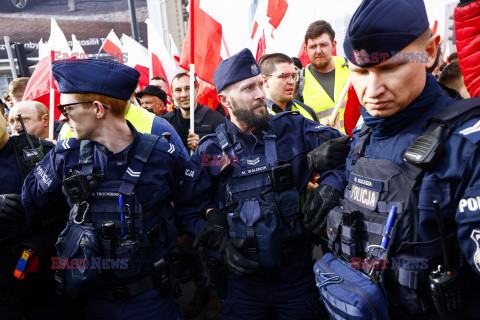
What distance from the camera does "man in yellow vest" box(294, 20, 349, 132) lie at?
4098mm

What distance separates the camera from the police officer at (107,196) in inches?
77.9

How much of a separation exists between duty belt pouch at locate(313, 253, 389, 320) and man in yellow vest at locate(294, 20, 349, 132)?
9.18 feet

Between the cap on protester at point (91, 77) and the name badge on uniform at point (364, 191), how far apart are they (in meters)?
1.51

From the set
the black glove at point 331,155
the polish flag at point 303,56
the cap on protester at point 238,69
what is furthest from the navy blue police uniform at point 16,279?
the polish flag at point 303,56

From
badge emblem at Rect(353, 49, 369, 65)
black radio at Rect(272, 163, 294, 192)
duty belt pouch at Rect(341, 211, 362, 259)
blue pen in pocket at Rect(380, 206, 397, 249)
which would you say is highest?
badge emblem at Rect(353, 49, 369, 65)

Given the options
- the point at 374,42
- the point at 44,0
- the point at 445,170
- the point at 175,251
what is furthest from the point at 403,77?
the point at 44,0

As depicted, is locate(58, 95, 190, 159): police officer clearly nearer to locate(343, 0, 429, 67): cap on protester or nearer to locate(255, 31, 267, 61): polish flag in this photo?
locate(343, 0, 429, 67): cap on protester

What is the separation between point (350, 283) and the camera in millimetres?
1395

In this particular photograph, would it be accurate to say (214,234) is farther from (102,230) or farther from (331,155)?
(331,155)

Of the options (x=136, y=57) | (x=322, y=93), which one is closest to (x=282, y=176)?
(x=322, y=93)

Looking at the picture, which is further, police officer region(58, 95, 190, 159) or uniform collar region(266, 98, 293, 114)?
uniform collar region(266, 98, 293, 114)

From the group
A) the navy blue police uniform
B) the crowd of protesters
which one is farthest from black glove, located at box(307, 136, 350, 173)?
the navy blue police uniform

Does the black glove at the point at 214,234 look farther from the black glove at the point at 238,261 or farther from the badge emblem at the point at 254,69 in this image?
the badge emblem at the point at 254,69

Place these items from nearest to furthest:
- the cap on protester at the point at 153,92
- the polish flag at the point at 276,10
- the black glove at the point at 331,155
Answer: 1. the black glove at the point at 331,155
2. the polish flag at the point at 276,10
3. the cap on protester at the point at 153,92
